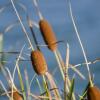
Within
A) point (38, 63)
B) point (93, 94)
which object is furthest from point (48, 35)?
point (93, 94)

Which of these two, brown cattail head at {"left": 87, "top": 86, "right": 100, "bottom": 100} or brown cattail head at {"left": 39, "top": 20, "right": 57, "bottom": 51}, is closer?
brown cattail head at {"left": 87, "top": 86, "right": 100, "bottom": 100}

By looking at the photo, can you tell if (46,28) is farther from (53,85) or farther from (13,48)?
(13,48)

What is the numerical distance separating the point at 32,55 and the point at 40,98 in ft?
0.48

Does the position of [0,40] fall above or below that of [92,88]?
above

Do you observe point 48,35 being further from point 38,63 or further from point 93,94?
point 93,94

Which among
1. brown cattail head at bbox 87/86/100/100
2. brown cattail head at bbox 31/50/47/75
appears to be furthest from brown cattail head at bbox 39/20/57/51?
brown cattail head at bbox 87/86/100/100

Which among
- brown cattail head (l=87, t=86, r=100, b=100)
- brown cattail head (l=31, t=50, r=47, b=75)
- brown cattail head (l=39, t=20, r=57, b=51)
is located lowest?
brown cattail head (l=87, t=86, r=100, b=100)

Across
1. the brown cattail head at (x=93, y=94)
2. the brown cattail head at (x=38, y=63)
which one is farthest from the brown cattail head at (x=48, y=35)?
the brown cattail head at (x=93, y=94)

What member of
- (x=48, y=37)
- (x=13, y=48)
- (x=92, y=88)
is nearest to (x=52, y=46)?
(x=48, y=37)

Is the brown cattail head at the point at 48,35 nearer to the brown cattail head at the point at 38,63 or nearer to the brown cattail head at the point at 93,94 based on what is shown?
the brown cattail head at the point at 38,63

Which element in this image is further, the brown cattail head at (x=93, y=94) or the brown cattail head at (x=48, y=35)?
the brown cattail head at (x=48, y=35)

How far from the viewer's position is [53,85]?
1.05 m

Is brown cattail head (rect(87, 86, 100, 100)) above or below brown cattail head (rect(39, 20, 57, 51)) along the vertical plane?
below

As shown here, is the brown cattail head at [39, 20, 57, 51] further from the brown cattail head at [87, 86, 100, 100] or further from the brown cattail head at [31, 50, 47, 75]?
the brown cattail head at [87, 86, 100, 100]
